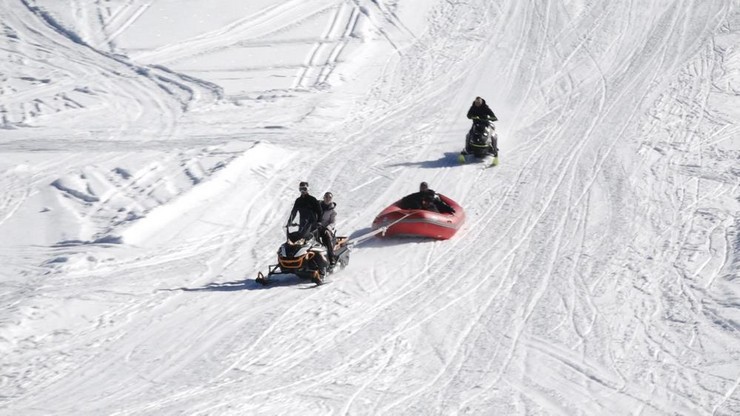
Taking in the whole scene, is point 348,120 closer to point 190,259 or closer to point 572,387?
point 190,259

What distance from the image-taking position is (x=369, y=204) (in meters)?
19.9

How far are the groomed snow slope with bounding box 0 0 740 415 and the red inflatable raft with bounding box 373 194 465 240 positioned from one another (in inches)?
8.6

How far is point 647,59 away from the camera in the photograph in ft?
92.1

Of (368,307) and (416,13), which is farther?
(416,13)

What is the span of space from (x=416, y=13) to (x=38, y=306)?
21.0 meters

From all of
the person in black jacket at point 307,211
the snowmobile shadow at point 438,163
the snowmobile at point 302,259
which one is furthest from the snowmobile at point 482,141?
the person in black jacket at point 307,211

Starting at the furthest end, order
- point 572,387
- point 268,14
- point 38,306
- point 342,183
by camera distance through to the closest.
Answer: point 268,14
point 342,183
point 38,306
point 572,387

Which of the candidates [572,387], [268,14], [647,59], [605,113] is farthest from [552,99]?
[572,387]

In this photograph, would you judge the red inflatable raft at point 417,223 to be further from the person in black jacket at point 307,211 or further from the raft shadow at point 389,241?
the person in black jacket at point 307,211

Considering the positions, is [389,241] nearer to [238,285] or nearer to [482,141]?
[238,285]

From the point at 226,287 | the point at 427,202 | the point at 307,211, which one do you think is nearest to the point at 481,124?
the point at 427,202

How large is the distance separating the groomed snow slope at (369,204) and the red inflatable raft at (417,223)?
0.22 metres

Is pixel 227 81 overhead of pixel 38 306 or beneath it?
overhead

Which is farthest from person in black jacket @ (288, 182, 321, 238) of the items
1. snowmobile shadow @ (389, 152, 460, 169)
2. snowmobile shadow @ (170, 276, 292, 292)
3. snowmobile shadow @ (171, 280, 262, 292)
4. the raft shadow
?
snowmobile shadow @ (389, 152, 460, 169)
